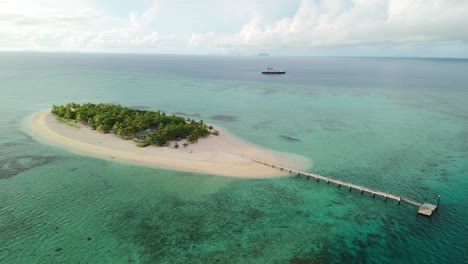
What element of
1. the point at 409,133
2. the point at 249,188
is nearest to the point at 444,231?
the point at 249,188

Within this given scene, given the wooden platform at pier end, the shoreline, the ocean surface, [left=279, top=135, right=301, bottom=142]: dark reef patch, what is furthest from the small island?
the wooden platform at pier end

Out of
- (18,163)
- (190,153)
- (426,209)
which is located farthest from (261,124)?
(18,163)

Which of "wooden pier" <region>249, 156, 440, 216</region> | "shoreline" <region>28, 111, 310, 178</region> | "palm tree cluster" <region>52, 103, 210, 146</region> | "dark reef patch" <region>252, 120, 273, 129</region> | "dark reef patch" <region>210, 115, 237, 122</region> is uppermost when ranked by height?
"palm tree cluster" <region>52, 103, 210, 146</region>

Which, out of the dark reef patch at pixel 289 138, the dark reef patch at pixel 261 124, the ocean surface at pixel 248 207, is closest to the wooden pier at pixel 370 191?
the ocean surface at pixel 248 207

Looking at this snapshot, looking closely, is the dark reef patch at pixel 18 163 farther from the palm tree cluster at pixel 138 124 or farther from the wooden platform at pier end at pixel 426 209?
the wooden platform at pier end at pixel 426 209

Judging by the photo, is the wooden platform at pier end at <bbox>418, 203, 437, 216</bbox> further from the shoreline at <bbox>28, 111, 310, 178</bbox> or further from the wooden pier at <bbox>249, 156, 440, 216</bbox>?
the shoreline at <bbox>28, 111, 310, 178</bbox>

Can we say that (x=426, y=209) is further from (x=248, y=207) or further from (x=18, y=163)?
(x=18, y=163)
